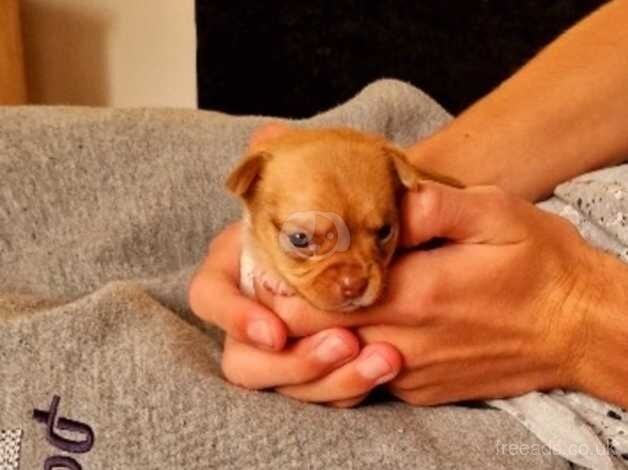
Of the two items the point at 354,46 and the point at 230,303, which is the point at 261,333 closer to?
the point at 230,303

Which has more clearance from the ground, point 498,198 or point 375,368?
point 498,198

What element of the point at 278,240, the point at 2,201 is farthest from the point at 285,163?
the point at 2,201

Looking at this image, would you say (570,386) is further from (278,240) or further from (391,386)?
(278,240)

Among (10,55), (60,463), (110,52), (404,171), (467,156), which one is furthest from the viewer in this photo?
(110,52)

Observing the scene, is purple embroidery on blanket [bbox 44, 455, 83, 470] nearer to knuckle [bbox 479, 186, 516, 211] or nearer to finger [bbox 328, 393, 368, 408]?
finger [bbox 328, 393, 368, 408]

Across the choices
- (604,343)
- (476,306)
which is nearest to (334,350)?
(476,306)
